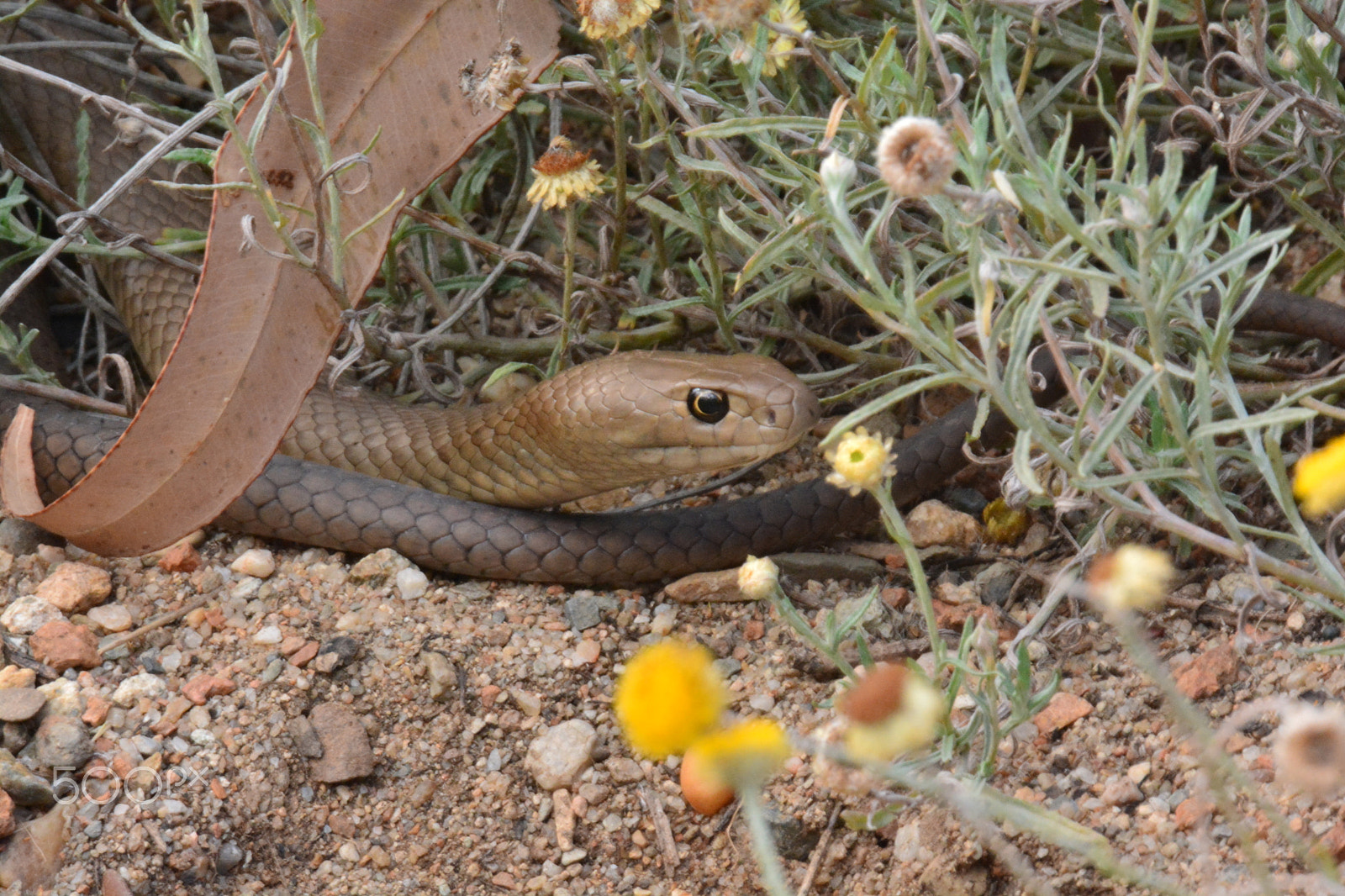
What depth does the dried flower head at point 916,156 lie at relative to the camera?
4.75 feet

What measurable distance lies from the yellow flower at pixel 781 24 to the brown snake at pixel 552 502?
78cm

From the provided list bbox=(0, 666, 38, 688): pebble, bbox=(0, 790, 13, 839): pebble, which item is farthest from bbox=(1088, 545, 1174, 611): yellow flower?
bbox=(0, 666, 38, 688): pebble

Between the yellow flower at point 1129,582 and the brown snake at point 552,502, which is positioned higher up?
the yellow flower at point 1129,582

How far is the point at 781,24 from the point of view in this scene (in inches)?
79.2

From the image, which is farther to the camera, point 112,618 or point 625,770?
point 112,618

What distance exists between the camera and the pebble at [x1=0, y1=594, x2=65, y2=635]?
276cm

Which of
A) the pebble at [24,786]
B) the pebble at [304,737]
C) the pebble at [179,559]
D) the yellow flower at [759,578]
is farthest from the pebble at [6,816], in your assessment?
the yellow flower at [759,578]

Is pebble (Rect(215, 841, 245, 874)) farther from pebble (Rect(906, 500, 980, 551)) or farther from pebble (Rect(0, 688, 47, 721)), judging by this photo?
pebble (Rect(906, 500, 980, 551))

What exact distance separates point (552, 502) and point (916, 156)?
1.94 metres

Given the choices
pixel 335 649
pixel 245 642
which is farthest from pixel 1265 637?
pixel 245 642

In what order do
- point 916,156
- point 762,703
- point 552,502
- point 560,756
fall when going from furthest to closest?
point 552,502 < point 762,703 < point 560,756 < point 916,156

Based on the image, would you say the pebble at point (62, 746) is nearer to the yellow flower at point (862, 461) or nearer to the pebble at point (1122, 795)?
the yellow flower at point (862, 461)

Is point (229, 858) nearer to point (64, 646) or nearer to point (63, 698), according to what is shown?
point (63, 698)

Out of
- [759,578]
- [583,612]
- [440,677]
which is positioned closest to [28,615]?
[440,677]
